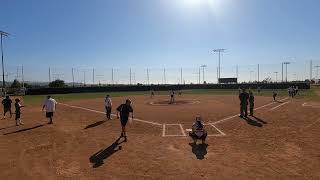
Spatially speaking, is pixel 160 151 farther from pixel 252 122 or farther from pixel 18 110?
pixel 18 110

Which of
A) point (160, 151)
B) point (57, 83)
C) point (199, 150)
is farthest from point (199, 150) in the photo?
point (57, 83)

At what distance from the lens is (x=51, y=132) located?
17.1 meters

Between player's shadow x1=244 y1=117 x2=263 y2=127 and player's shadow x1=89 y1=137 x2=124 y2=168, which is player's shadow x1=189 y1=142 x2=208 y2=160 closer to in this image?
player's shadow x1=89 y1=137 x2=124 y2=168

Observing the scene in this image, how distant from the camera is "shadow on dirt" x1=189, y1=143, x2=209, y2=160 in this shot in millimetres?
11930

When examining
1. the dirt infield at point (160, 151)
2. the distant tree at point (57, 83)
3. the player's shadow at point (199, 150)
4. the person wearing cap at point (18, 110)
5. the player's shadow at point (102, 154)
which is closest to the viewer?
the dirt infield at point (160, 151)

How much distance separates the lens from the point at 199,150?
1271 centimetres

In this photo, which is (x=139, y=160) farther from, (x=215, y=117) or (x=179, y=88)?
(x=179, y=88)

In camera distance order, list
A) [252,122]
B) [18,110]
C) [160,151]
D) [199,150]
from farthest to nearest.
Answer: [252,122], [18,110], [199,150], [160,151]

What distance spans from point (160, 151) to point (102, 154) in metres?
1.97

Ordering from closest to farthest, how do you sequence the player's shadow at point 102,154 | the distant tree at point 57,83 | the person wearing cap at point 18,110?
the player's shadow at point 102,154 → the person wearing cap at point 18,110 → the distant tree at point 57,83

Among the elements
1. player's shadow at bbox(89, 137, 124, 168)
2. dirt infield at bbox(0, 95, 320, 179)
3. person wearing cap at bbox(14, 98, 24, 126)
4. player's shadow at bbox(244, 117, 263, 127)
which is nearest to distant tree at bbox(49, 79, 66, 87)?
person wearing cap at bbox(14, 98, 24, 126)

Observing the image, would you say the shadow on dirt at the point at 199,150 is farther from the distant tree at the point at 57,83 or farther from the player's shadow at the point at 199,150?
the distant tree at the point at 57,83

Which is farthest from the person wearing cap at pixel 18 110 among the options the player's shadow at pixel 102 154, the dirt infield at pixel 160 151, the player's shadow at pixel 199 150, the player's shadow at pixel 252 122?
the player's shadow at pixel 252 122

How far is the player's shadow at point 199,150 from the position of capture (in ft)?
39.1
